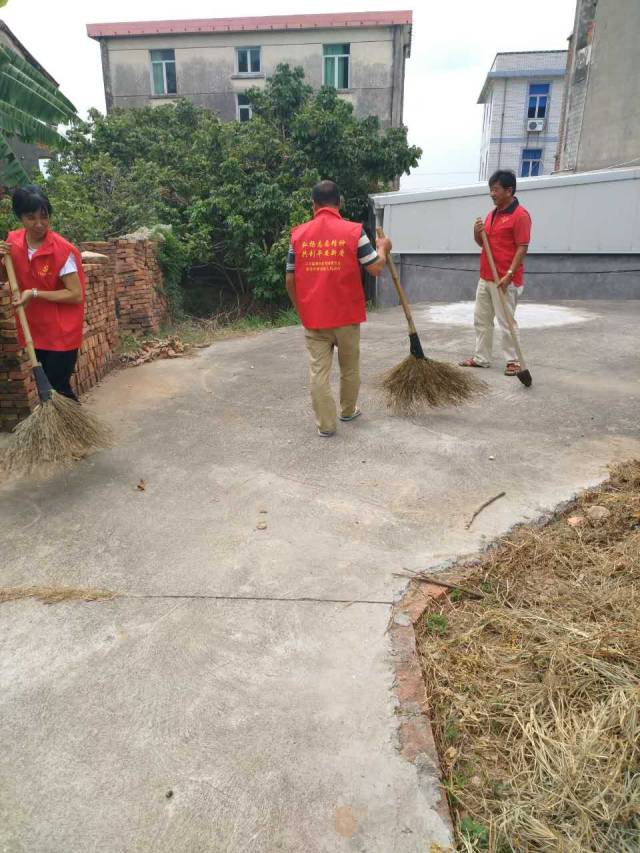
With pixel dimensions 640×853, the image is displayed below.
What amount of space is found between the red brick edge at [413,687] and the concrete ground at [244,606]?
41mm

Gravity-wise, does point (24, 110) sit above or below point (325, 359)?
above

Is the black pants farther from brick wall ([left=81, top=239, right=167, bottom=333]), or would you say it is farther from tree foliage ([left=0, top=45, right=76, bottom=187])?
tree foliage ([left=0, top=45, right=76, bottom=187])

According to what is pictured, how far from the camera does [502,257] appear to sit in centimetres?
547

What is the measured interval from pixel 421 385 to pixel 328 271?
4.09 feet

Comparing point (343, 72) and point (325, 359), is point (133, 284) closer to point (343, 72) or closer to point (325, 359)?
point (325, 359)

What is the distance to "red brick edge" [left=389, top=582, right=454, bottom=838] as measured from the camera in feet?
6.04

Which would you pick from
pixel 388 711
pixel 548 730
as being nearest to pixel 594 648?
pixel 548 730

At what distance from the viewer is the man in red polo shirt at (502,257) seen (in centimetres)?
523

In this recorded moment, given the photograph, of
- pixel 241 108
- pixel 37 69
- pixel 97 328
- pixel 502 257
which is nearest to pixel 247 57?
pixel 241 108

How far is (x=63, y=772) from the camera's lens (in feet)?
5.95

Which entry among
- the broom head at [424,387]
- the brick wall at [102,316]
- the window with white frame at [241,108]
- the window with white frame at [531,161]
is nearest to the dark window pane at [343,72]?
the window with white frame at [241,108]

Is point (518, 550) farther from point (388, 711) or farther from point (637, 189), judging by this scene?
point (637, 189)

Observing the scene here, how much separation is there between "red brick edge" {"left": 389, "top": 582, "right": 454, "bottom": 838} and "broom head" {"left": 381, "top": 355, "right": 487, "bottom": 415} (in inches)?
92.5

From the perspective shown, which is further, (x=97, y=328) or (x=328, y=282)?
(x=97, y=328)
